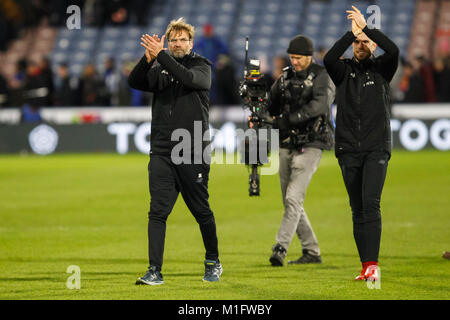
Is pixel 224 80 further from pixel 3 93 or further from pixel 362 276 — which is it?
pixel 362 276

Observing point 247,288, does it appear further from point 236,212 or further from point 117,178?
point 117,178

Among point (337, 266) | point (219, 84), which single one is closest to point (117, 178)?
point (219, 84)

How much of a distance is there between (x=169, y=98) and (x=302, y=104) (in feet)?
6.50

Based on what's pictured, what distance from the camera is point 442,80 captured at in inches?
1049

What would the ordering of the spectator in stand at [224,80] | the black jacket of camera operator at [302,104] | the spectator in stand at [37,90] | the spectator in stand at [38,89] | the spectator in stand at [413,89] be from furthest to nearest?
the spectator in stand at [38,89], the spectator in stand at [37,90], the spectator in stand at [224,80], the spectator in stand at [413,89], the black jacket of camera operator at [302,104]

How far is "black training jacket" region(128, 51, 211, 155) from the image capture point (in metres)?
8.55

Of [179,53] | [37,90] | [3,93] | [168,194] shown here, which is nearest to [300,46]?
[179,53]

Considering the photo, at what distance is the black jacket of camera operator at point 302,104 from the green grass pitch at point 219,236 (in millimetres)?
1415

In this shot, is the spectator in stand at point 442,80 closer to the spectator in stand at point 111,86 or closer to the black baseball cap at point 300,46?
the spectator in stand at point 111,86

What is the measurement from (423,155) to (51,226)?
42.2 ft

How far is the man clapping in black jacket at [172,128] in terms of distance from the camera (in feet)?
28.0

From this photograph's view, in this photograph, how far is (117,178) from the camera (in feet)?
67.6

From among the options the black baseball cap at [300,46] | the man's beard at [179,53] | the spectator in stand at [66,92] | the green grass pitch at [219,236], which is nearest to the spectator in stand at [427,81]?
the green grass pitch at [219,236]

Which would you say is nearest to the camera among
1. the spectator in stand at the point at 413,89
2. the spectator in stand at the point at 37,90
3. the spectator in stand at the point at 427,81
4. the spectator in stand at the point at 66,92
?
the spectator in stand at the point at 413,89
